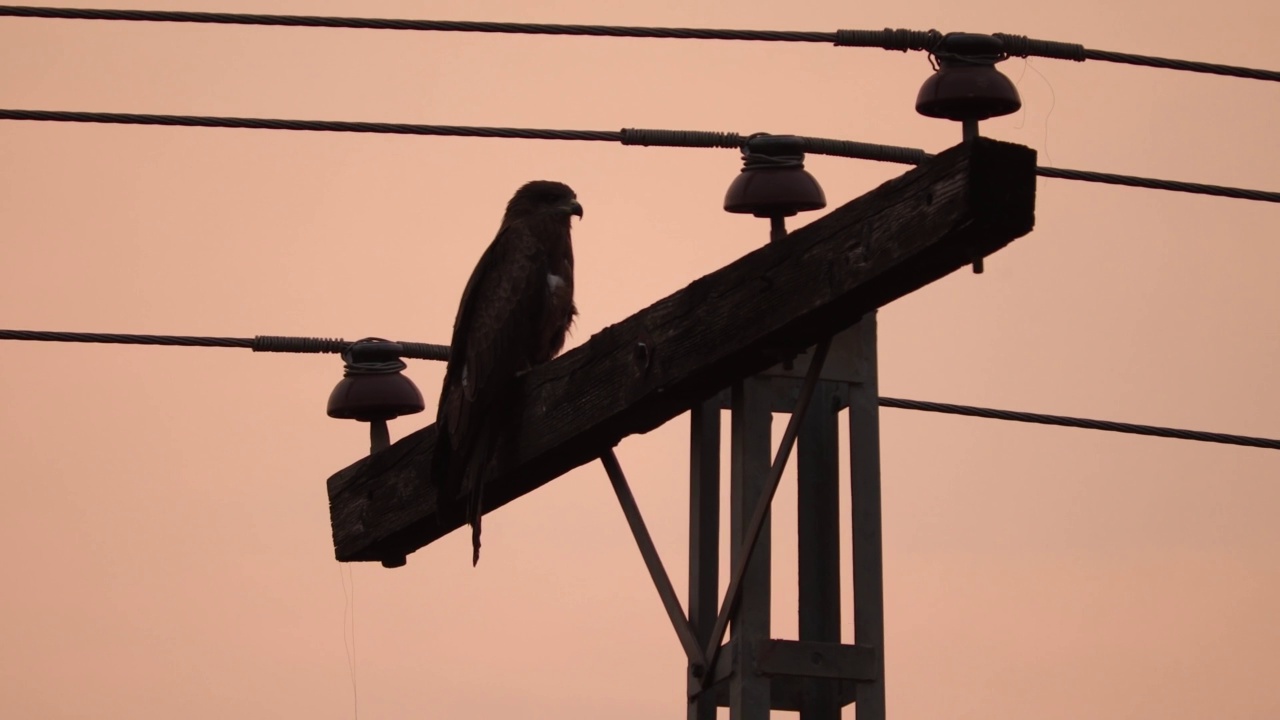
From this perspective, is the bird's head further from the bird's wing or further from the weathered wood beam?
the weathered wood beam

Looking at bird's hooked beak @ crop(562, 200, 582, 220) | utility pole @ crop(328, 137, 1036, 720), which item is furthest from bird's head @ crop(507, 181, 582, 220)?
utility pole @ crop(328, 137, 1036, 720)

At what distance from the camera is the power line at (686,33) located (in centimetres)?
795

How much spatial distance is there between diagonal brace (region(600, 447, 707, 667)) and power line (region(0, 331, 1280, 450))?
1.94 metres

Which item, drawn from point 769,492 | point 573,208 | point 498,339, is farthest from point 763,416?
point 573,208

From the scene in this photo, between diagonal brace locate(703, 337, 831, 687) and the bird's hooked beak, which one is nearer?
diagonal brace locate(703, 337, 831, 687)

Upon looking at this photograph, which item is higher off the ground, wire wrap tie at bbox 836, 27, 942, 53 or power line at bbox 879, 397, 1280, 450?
wire wrap tie at bbox 836, 27, 942, 53

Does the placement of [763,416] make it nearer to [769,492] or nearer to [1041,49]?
[769,492]

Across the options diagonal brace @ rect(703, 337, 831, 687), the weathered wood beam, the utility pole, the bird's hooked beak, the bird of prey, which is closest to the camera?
the weathered wood beam

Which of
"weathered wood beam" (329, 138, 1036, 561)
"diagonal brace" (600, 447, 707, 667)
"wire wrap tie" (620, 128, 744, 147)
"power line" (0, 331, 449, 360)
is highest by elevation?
"wire wrap tie" (620, 128, 744, 147)

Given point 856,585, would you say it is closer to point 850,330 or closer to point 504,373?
point 850,330

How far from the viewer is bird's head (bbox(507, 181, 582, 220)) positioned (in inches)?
336

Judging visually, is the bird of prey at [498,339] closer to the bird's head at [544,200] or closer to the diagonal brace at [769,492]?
the bird's head at [544,200]

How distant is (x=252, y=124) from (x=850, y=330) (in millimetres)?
3247

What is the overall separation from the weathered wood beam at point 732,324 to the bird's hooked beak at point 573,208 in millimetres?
1463
